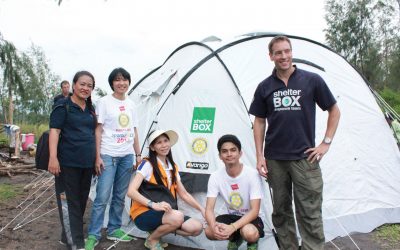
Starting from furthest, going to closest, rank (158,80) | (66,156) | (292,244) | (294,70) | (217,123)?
1. (158,80)
2. (217,123)
3. (66,156)
4. (292,244)
5. (294,70)

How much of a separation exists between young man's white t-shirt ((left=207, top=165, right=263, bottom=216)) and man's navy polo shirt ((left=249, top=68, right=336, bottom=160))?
0.46 m

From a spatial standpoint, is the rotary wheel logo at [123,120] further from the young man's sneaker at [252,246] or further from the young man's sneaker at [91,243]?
the young man's sneaker at [252,246]

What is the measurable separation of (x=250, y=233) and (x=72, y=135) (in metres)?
1.95

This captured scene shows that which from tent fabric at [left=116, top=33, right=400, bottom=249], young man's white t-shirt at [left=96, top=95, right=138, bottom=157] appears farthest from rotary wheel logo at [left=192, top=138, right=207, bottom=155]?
young man's white t-shirt at [left=96, top=95, right=138, bottom=157]

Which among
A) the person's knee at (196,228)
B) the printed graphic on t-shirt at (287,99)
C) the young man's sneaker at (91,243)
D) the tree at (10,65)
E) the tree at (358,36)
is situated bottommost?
the young man's sneaker at (91,243)

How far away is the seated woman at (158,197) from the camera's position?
3.73 metres

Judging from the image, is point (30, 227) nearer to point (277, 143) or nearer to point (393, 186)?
point (277, 143)

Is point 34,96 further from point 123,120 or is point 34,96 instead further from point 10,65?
point 123,120

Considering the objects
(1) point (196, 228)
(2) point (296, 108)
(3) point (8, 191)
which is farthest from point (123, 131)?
(3) point (8, 191)

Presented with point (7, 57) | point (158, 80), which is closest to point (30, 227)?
point (158, 80)

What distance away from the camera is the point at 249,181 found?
144 inches

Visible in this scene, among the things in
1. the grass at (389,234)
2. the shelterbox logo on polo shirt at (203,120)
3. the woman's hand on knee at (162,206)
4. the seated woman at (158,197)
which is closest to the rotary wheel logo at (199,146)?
the shelterbox logo on polo shirt at (203,120)

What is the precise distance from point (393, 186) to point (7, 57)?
1128 centimetres

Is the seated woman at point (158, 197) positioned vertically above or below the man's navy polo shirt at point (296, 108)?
below
